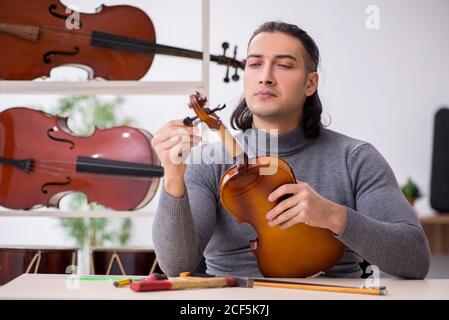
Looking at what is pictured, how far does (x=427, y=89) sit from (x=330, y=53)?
0.57 m

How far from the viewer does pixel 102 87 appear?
2.18 metres

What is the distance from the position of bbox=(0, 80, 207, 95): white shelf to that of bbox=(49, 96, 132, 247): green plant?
1633mm

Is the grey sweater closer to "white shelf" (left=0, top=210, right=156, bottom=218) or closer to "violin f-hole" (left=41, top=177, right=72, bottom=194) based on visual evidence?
"white shelf" (left=0, top=210, right=156, bottom=218)

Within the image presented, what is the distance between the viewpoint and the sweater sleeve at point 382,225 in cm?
127

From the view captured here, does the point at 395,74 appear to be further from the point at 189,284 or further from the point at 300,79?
the point at 189,284

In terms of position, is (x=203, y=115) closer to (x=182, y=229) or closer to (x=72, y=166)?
(x=182, y=229)

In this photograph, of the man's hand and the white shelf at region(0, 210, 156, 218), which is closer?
the man's hand

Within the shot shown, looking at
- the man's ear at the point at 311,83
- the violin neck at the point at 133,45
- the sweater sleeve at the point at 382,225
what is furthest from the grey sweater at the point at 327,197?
the violin neck at the point at 133,45

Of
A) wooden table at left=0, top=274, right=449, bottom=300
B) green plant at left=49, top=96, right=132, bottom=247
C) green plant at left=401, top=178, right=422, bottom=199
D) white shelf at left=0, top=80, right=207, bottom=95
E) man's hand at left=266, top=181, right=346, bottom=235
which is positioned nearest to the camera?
wooden table at left=0, top=274, right=449, bottom=300

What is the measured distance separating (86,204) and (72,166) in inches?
68.7

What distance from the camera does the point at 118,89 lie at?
219 cm

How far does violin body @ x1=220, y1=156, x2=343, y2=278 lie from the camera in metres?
1.23

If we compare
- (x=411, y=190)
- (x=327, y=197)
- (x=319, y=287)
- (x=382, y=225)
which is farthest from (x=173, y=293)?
(x=411, y=190)

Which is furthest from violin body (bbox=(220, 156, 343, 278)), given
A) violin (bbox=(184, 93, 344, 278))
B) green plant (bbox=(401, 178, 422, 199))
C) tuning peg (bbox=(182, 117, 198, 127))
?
green plant (bbox=(401, 178, 422, 199))
